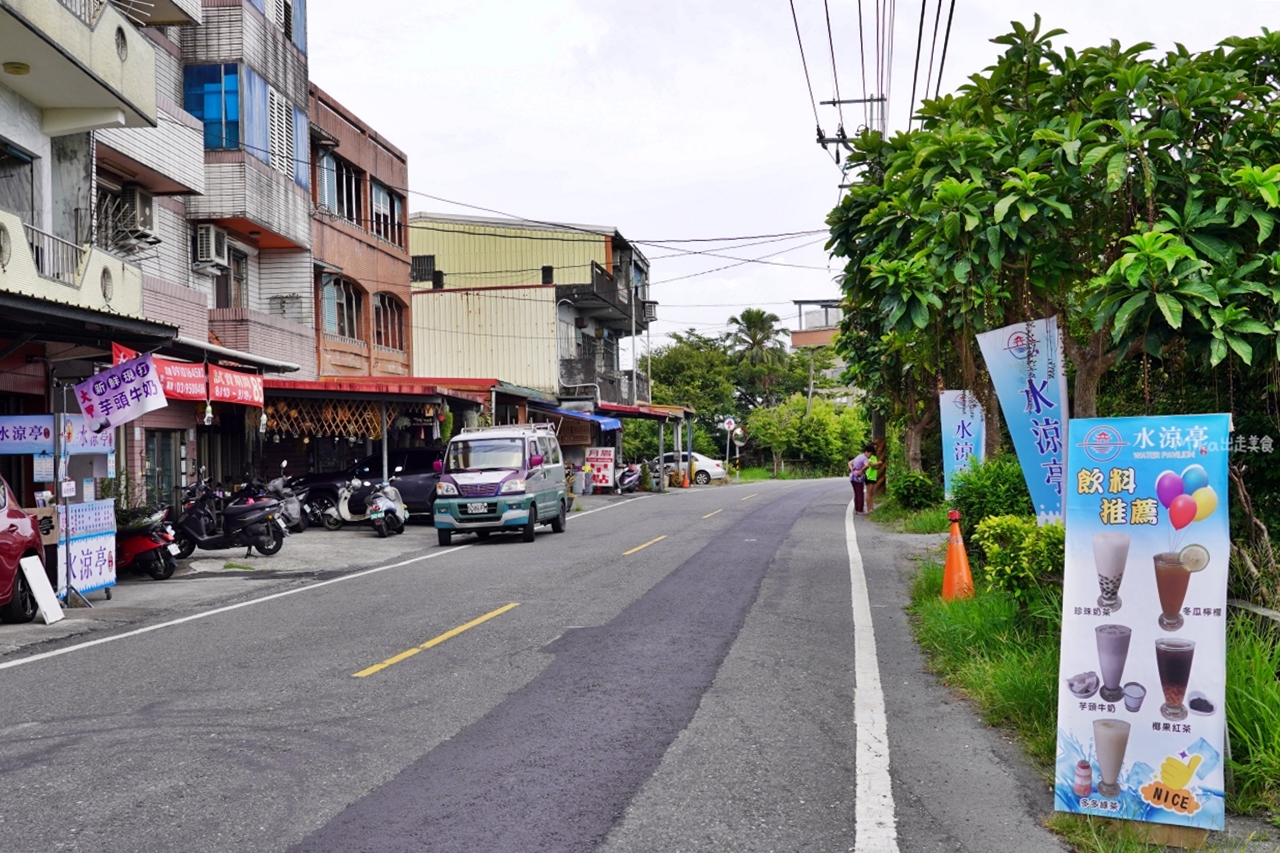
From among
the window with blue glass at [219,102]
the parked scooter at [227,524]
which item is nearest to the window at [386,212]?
the window with blue glass at [219,102]

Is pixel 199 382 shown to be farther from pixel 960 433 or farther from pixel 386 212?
pixel 386 212

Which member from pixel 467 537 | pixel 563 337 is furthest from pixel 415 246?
pixel 467 537

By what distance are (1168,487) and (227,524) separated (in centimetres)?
1541

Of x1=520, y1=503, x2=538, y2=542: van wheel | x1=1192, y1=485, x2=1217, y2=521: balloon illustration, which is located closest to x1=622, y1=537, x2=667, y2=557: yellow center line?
x1=520, y1=503, x2=538, y2=542: van wheel

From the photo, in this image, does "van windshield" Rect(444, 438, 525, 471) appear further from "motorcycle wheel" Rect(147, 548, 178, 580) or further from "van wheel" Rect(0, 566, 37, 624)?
"van wheel" Rect(0, 566, 37, 624)

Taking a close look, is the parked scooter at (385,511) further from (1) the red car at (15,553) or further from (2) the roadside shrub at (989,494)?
(2) the roadside shrub at (989,494)

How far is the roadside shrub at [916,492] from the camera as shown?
2556cm

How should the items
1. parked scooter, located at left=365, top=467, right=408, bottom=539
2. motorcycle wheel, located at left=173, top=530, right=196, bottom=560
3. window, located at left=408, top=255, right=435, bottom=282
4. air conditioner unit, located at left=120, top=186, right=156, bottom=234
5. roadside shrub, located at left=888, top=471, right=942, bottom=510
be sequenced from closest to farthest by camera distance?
motorcycle wheel, located at left=173, top=530, right=196, bottom=560
air conditioner unit, located at left=120, top=186, right=156, bottom=234
parked scooter, located at left=365, top=467, right=408, bottom=539
roadside shrub, located at left=888, top=471, right=942, bottom=510
window, located at left=408, top=255, right=435, bottom=282

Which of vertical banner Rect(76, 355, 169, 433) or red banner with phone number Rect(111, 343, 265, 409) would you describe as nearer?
vertical banner Rect(76, 355, 169, 433)

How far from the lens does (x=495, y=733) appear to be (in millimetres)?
6828

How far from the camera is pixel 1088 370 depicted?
10.3 metres

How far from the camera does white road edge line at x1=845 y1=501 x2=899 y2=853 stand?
515cm

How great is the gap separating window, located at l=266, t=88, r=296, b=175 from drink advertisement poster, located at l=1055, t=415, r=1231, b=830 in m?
22.4

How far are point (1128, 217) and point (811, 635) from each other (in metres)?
4.35
